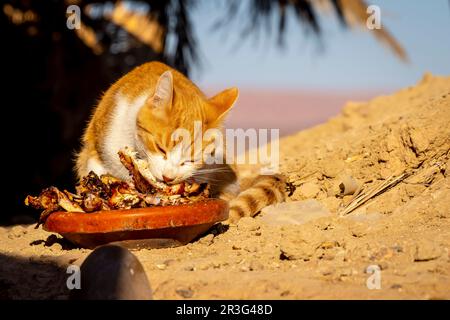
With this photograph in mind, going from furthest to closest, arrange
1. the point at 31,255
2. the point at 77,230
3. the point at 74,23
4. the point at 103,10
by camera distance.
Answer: the point at 103,10 < the point at 74,23 < the point at 31,255 < the point at 77,230

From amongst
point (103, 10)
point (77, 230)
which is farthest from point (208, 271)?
point (103, 10)

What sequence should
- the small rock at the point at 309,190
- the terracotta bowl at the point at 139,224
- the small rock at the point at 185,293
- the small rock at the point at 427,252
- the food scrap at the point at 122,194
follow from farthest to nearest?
1. the small rock at the point at 309,190
2. the food scrap at the point at 122,194
3. the terracotta bowl at the point at 139,224
4. the small rock at the point at 427,252
5. the small rock at the point at 185,293

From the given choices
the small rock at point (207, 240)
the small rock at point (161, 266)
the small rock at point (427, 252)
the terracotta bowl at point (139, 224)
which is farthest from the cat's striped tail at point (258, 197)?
the small rock at point (427, 252)

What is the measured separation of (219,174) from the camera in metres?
5.18

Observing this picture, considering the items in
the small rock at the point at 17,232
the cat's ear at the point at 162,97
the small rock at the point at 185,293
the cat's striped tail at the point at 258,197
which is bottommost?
the small rock at the point at 185,293

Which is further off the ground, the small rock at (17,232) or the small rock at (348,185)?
the small rock at (348,185)

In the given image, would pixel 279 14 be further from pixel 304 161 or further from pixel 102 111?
pixel 102 111

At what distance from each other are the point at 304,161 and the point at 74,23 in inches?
192

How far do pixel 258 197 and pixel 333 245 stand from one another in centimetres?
113

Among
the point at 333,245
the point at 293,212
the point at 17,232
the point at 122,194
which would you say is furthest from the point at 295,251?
the point at 17,232

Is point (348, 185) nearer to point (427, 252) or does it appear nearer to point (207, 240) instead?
point (207, 240)

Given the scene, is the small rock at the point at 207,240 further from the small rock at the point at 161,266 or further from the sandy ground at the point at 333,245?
the small rock at the point at 161,266

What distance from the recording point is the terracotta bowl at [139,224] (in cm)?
383

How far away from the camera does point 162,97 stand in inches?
175
